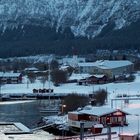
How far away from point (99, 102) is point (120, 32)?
331 ft

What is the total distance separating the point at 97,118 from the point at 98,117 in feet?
0.33

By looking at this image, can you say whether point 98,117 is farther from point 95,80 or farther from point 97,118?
point 95,80

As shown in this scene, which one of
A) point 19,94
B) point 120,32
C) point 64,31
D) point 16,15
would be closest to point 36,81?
point 19,94

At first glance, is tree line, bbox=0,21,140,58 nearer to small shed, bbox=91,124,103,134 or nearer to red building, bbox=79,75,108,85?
red building, bbox=79,75,108,85

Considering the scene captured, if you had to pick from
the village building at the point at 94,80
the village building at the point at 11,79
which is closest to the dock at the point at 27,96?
the village building at the point at 94,80

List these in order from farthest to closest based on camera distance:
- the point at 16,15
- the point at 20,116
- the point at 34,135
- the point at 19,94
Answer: the point at 16,15 < the point at 19,94 < the point at 20,116 < the point at 34,135

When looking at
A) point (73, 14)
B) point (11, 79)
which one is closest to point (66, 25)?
point (73, 14)

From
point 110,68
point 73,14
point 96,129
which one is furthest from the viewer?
point 73,14

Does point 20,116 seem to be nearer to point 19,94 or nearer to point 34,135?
point 34,135

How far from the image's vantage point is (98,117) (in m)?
28.0

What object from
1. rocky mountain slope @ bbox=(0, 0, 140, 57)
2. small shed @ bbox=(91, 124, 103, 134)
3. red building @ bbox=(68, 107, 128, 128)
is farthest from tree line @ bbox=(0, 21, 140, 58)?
small shed @ bbox=(91, 124, 103, 134)

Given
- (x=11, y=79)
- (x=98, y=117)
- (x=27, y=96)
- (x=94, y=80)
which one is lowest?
(x=27, y=96)

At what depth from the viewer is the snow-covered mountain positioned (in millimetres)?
148625

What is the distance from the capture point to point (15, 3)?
173 m
